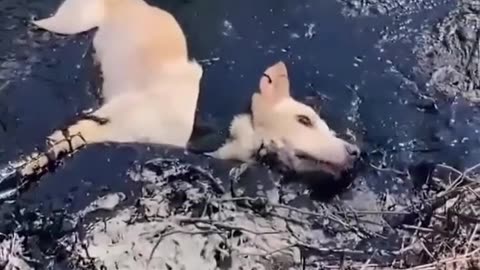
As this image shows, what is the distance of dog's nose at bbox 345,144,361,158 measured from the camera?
7.13 feet

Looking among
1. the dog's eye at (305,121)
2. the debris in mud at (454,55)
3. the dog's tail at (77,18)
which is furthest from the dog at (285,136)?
the dog's tail at (77,18)

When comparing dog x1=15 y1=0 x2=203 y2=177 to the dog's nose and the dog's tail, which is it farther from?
the dog's nose

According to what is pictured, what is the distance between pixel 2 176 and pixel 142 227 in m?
0.31

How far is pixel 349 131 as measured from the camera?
2.23m

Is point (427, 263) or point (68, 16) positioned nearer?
point (427, 263)

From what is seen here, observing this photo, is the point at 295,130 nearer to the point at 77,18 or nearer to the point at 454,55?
the point at 454,55

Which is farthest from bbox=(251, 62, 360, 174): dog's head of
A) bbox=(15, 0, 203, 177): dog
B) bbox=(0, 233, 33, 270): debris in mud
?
bbox=(0, 233, 33, 270): debris in mud

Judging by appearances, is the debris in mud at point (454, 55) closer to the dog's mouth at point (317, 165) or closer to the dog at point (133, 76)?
the dog's mouth at point (317, 165)

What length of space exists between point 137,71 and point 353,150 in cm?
50

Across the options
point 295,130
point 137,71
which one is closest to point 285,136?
point 295,130

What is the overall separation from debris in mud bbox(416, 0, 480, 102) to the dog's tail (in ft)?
2.43

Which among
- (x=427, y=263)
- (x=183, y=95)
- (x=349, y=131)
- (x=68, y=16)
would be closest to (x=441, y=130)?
(x=349, y=131)

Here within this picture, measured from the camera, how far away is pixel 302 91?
90.4 inches

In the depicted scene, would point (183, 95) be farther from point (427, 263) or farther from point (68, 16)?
point (427, 263)
